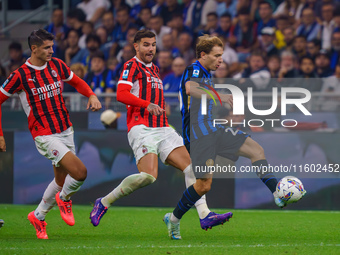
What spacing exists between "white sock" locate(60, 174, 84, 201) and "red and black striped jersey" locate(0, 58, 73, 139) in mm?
526

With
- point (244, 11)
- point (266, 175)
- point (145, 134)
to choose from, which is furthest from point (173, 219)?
point (244, 11)

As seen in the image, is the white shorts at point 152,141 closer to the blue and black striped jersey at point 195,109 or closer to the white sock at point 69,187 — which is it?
the blue and black striped jersey at point 195,109

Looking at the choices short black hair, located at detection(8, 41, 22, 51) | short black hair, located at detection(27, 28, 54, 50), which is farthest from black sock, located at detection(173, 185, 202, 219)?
short black hair, located at detection(8, 41, 22, 51)

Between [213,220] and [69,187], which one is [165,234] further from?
[69,187]

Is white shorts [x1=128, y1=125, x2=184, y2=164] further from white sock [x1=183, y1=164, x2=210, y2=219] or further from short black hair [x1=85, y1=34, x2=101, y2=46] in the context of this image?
short black hair [x1=85, y1=34, x2=101, y2=46]

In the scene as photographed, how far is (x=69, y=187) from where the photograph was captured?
6340mm

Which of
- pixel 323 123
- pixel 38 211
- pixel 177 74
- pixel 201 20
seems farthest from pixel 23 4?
pixel 38 211

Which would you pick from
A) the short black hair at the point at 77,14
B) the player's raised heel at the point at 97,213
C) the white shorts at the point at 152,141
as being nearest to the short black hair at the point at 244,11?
the short black hair at the point at 77,14

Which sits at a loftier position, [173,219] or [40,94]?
[40,94]

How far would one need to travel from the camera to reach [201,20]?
13156mm

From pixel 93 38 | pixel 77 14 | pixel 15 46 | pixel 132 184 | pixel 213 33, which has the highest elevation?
pixel 77 14

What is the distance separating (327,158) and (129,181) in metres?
→ 3.96

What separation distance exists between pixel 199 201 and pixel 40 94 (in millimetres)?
1967

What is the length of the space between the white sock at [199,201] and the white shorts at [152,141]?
27 cm
